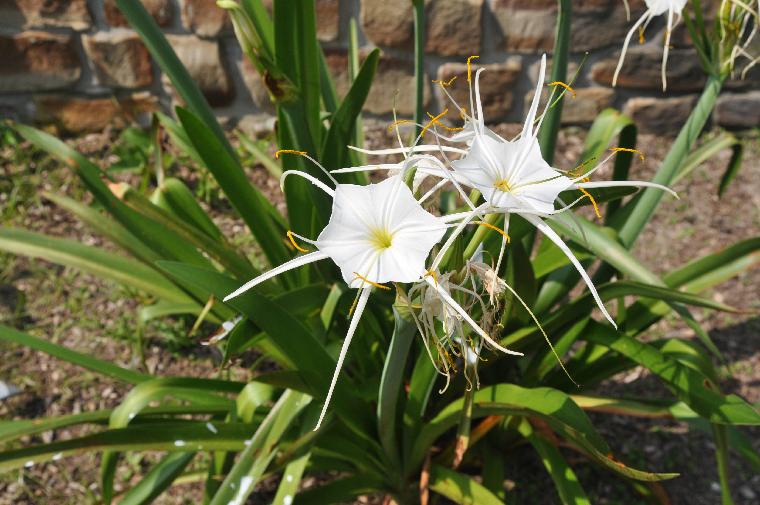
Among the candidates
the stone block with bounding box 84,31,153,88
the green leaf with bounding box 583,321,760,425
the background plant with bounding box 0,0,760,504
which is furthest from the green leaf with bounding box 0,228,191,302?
the stone block with bounding box 84,31,153,88

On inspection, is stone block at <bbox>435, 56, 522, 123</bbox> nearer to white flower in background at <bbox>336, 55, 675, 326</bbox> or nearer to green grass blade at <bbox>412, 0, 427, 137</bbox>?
green grass blade at <bbox>412, 0, 427, 137</bbox>

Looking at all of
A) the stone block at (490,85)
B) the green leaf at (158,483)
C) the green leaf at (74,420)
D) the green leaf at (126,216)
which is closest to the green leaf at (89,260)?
the green leaf at (126,216)

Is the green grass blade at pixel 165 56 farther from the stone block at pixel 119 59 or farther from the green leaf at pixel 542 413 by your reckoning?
the stone block at pixel 119 59

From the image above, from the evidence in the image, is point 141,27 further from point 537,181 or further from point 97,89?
point 97,89

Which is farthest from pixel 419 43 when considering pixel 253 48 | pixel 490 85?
pixel 490 85

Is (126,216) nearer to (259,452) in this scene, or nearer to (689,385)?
(259,452)

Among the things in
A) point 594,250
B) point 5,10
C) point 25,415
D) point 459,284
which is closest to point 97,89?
point 5,10
